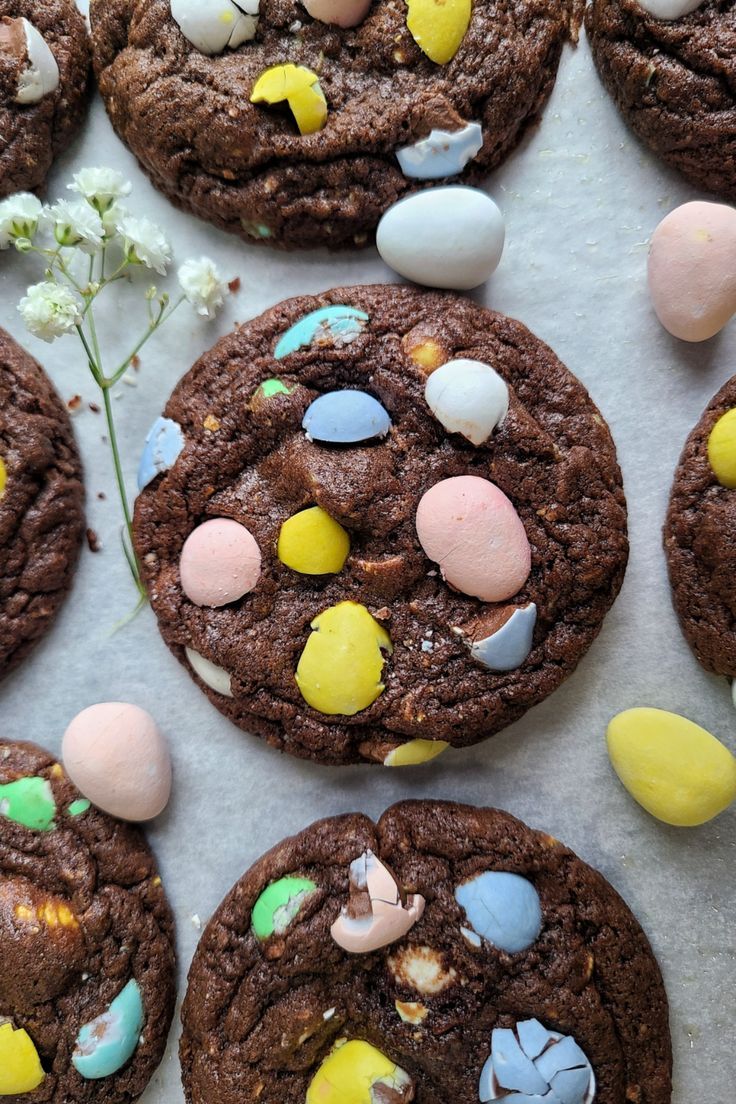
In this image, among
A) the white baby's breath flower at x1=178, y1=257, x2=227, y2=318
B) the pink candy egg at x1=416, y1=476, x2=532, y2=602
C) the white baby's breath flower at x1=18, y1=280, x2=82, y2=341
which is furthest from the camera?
the white baby's breath flower at x1=178, y1=257, x2=227, y2=318

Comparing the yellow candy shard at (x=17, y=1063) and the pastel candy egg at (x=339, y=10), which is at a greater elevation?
the pastel candy egg at (x=339, y=10)

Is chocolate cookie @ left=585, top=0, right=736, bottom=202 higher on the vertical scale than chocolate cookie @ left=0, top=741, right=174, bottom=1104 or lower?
higher

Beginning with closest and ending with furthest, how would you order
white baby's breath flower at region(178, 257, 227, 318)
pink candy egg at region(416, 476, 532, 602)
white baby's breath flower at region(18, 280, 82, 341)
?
pink candy egg at region(416, 476, 532, 602) → white baby's breath flower at region(18, 280, 82, 341) → white baby's breath flower at region(178, 257, 227, 318)

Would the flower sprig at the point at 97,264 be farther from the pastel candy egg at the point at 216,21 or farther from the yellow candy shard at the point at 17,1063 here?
the yellow candy shard at the point at 17,1063

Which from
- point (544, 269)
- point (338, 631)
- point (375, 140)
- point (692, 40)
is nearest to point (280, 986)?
point (338, 631)

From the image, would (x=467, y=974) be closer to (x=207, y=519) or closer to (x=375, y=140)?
(x=207, y=519)

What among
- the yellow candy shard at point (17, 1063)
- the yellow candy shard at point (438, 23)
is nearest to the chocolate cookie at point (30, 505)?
the yellow candy shard at point (17, 1063)

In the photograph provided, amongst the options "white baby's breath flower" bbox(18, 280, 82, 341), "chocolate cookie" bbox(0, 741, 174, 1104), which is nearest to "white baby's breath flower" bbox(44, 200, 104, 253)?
"white baby's breath flower" bbox(18, 280, 82, 341)

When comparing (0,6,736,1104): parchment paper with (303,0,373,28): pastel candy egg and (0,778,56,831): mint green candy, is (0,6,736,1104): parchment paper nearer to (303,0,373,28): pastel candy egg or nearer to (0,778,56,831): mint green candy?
(0,778,56,831): mint green candy
